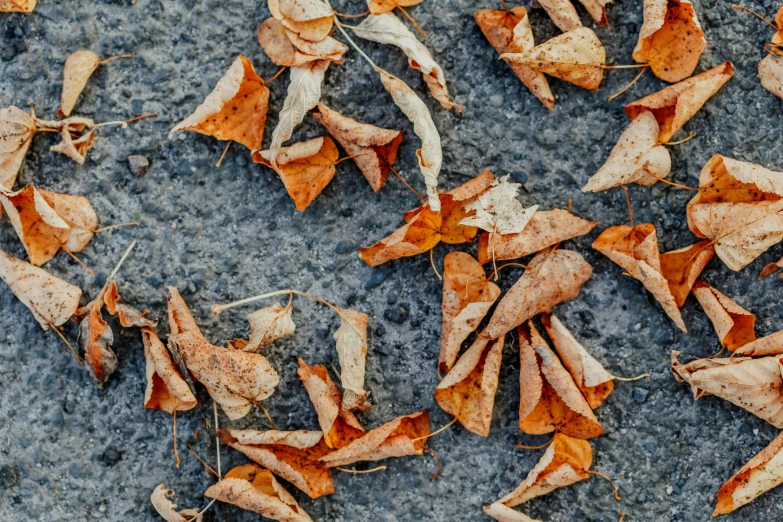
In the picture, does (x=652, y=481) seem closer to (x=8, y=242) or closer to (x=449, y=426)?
(x=449, y=426)

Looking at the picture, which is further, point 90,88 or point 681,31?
point 90,88

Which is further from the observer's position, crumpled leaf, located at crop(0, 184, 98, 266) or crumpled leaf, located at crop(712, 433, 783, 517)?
crumpled leaf, located at crop(0, 184, 98, 266)

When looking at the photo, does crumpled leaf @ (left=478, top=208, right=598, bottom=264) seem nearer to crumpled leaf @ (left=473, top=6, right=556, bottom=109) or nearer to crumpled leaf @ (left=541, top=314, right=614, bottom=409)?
crumpled leaf @ (left=541, top=314, right=614, bottom=409)

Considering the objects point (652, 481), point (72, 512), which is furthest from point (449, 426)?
point (72, 512)

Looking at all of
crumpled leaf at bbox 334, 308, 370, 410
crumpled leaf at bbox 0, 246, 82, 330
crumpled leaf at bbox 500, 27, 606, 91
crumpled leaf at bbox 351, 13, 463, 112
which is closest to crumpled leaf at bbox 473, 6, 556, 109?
crumpled leaf at bbox 500, 27, 606, 91

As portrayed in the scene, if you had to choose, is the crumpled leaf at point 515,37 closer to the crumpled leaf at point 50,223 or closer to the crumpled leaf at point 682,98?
the crumpled leaf at point 682,98
